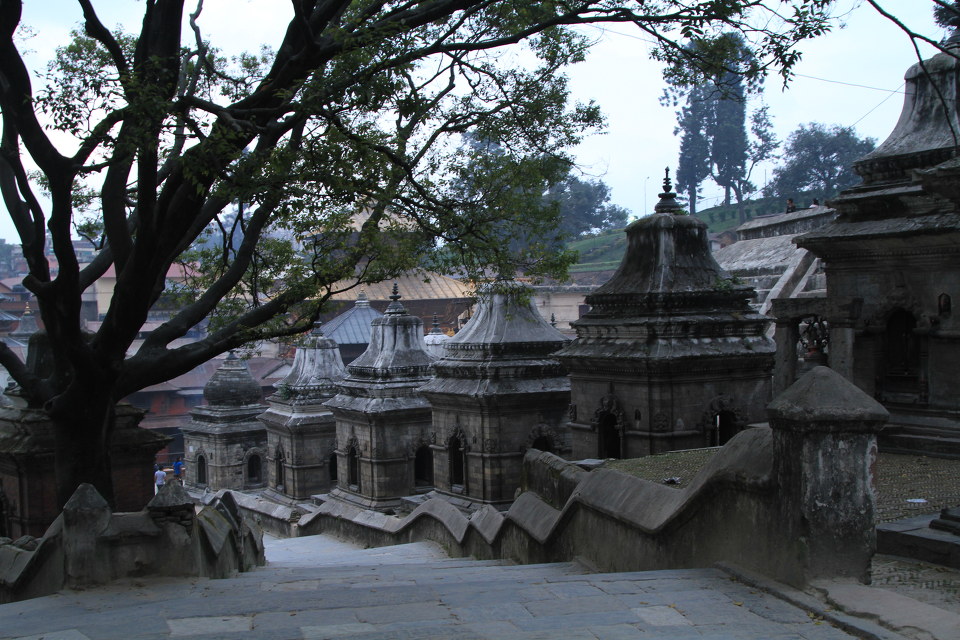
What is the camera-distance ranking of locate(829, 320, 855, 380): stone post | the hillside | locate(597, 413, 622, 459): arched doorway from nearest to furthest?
1. locate(829, 320, 855, 380): stone post
2. locate(597, 413, 622, 459): arched doorway
3. the hillside

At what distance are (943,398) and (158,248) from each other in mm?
8740

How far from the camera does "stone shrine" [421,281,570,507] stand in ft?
67.0

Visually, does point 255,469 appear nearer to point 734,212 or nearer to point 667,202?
point 667,202

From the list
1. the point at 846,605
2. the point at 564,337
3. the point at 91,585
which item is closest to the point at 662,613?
the point at 846,605

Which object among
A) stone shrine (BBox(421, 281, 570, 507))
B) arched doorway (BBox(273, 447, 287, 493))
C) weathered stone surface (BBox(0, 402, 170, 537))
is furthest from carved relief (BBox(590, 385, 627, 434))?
arched doorway (BBox(273, 447, 287, 493))

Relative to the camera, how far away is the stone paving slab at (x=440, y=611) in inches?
208

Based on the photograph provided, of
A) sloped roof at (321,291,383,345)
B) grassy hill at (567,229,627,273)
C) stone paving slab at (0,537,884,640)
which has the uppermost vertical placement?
grassy hill at (567,229,627,273)

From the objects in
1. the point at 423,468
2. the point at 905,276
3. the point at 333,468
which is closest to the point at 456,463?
the point at 423,468

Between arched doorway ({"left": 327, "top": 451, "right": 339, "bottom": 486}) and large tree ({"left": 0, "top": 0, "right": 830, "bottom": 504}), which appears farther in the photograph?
arched doorway ({"left": 327, "top": 451, "right": 339, "bottom": 486})

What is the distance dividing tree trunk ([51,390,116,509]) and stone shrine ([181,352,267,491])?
21973 millimetres

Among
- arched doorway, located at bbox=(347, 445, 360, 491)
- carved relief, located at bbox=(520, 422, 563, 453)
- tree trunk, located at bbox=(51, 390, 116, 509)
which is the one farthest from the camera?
arched doorway, located at bbox=(347, 445, 360, 491)

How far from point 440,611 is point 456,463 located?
15.7 metres

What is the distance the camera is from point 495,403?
20.3 metres

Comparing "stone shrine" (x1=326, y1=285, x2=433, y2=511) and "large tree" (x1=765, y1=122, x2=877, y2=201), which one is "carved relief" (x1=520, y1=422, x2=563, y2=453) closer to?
"stone shrine" (x1=326, y1=285, x2=433, y2=511)
